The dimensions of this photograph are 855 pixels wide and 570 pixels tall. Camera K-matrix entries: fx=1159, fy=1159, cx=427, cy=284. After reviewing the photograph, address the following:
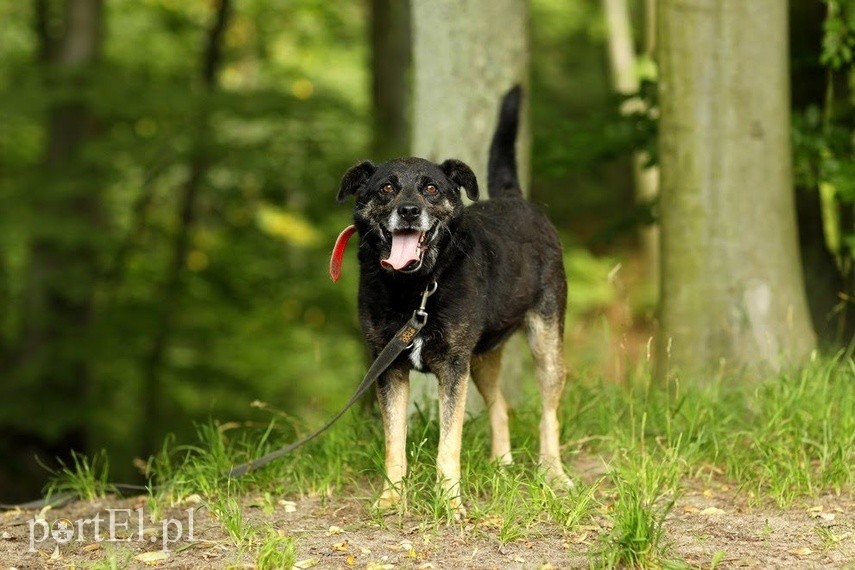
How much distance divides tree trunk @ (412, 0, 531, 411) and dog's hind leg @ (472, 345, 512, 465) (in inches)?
64.9

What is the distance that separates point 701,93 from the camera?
782 cm

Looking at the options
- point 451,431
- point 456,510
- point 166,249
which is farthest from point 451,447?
point 166,249

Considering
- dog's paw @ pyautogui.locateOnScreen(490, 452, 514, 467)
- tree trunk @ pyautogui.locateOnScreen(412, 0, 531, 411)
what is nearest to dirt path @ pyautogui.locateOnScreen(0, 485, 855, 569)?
dog's paw @ pyautogui.locateOnScreen(490, 452, 514, 467)

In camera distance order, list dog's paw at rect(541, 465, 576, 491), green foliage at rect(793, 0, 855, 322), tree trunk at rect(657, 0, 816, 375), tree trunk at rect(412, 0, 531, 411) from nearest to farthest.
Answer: dog's paw at rect(541, 465, 576, 491)
tree trunk at rect(657, 0, 816, 375)
tree trunk at rect(412, 0, 531, 411)
green foliage at rect(793, 0, 855, 322)

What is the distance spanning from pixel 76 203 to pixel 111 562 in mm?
12160

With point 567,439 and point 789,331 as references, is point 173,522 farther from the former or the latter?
point 789,331

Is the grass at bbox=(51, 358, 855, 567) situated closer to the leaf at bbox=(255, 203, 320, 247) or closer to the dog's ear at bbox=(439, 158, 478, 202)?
the dog's ear at bbox=(439, 158, 478, 202)

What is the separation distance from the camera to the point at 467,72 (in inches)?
308

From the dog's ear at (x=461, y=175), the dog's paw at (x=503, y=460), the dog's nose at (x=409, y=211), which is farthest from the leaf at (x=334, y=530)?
the dog's ear at (x=461, y=175)

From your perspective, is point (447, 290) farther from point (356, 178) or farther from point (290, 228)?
point (290, 228)

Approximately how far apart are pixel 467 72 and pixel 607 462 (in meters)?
2.93

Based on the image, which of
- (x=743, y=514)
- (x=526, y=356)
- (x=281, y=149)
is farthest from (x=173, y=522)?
(x=281, y=149)

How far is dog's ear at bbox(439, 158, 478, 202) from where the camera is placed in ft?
17.8

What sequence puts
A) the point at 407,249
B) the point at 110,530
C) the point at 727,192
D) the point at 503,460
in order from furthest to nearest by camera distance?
the point at 727,192
the point at 503,460
the point at 110,530
the point at 407,249
